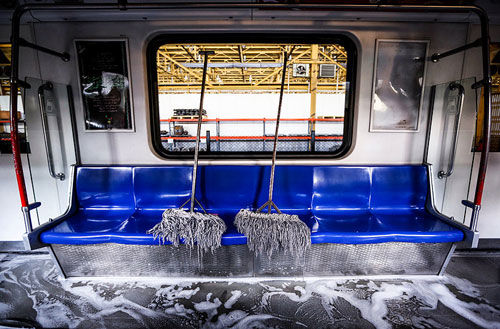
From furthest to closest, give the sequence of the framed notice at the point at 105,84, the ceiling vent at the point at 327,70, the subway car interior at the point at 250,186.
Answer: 1. the ceiling vent at the point at 327,70
2. the framed notice at the point at 105,84
3. the subway car interior at the point at 250,186

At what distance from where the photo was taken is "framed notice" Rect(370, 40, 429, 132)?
219 cm

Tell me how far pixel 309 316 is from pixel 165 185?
1.60m

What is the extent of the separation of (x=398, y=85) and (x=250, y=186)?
5.55ft

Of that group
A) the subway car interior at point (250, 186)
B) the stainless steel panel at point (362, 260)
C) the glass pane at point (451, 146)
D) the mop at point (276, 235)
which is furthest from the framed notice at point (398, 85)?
the mop at point (276, 235)

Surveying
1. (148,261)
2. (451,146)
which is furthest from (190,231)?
(451,146)

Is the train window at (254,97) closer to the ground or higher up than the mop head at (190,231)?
higher up

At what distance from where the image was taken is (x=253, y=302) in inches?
69.0

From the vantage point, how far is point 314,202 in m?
2.27

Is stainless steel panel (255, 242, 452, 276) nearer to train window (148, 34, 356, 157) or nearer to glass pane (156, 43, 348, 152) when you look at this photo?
train window (148, 34, 356, 157)

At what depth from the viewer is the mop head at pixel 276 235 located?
1740mm

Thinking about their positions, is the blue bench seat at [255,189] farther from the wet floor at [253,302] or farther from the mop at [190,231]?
the wet floor at [253,302]

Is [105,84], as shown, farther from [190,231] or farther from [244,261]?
[244,261]

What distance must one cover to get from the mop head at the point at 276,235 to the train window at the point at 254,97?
0.84m

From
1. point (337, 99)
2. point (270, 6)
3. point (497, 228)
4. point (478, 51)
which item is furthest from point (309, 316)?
point (337, 99)
